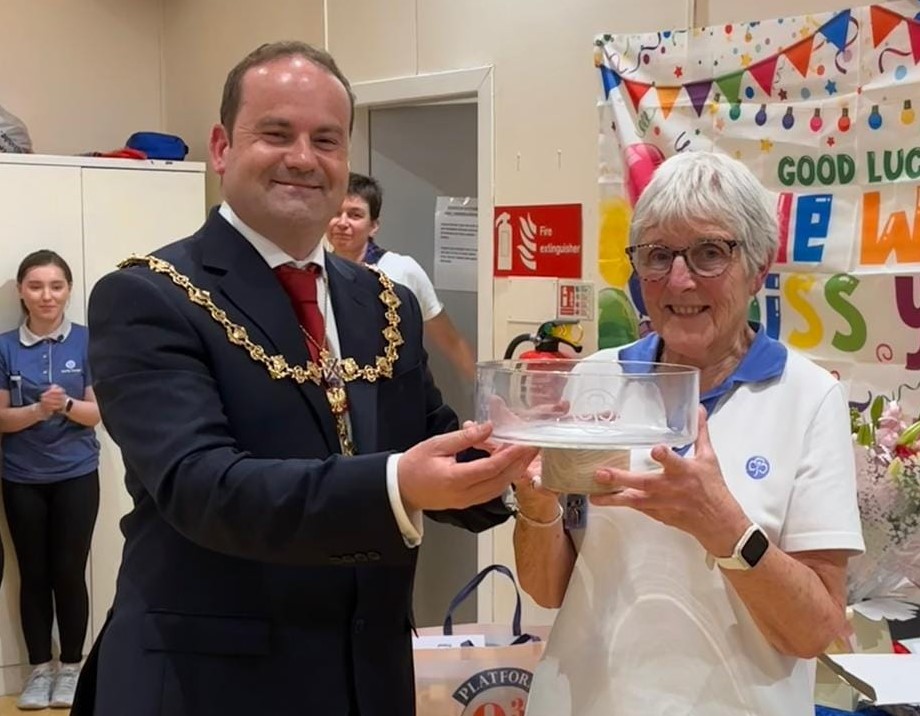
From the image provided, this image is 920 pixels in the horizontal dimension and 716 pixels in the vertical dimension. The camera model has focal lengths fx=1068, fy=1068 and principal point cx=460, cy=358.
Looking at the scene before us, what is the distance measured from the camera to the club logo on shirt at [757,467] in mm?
1327

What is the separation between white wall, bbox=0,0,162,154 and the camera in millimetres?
4680

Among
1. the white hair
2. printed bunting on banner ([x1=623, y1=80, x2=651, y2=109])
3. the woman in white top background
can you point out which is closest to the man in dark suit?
the white hair

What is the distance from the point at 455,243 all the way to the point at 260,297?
8.67 ft

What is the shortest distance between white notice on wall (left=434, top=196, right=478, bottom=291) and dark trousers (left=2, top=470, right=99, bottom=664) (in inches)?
61.0

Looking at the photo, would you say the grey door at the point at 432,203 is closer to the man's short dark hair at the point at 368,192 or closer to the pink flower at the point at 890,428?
the man's short dark hair at the point at 368,192

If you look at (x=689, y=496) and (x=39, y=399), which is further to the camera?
(x=39, y=399)

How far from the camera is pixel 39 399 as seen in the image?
3982 millimetres

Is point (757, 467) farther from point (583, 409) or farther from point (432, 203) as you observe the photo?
point (432, 203)

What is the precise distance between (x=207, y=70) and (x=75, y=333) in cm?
Result: 141

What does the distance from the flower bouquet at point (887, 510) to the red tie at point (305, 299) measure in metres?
0.99

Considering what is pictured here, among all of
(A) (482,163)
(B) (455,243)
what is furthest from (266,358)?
(B) (455,243)

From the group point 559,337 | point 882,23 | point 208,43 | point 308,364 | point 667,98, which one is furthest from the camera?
point 208,43

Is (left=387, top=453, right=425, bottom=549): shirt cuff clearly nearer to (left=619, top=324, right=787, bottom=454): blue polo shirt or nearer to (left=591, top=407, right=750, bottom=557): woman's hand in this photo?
(left=591, top=407, right=750, bottom=557): woman's hand

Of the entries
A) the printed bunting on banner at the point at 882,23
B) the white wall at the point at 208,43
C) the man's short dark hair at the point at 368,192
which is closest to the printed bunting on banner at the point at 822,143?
the printed bunting on banner at the point at 882,23
